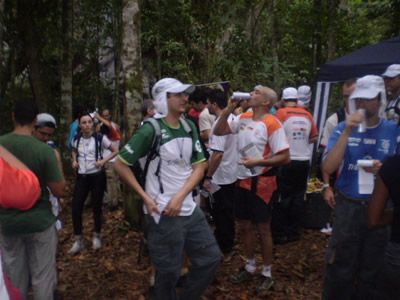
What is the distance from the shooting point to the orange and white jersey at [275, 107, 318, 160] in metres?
6.54

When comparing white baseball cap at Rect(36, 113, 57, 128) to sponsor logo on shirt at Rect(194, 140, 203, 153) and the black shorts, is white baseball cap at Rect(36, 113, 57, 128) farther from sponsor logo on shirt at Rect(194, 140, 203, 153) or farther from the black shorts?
the black shorts

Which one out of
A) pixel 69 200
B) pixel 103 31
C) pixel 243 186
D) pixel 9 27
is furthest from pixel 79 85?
pixel 243 186

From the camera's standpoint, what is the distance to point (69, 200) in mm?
9469

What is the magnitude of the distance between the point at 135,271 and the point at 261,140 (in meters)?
2.18

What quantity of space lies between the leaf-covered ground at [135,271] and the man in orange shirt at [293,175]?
26cm

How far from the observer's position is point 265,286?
504 centimetres

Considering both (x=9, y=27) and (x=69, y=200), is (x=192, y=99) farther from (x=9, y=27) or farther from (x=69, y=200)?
(x=9, y=27)

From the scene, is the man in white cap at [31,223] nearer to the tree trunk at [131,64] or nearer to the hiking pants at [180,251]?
the hiking pants at [180,251]

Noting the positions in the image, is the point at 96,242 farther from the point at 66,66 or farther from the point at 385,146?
the point at 66,66

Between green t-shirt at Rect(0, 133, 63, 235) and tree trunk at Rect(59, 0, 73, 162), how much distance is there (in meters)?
5.84

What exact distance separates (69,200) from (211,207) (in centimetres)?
443

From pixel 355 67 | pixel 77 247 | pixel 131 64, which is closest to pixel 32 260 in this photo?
pixel 77 247

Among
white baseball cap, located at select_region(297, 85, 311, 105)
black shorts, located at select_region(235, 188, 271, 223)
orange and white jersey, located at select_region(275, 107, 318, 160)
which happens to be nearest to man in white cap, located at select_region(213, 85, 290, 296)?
black shorts, located at select_region(235, 188, 271, 223)

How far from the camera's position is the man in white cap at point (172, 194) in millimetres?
3854
